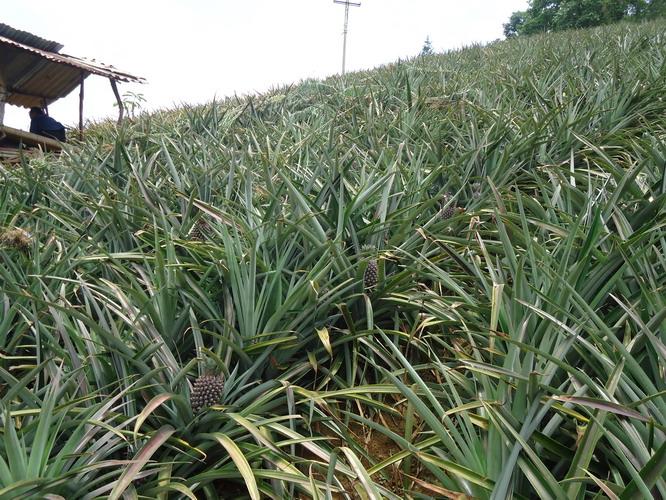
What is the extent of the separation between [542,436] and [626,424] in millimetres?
176

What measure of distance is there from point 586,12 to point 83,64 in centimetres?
3298

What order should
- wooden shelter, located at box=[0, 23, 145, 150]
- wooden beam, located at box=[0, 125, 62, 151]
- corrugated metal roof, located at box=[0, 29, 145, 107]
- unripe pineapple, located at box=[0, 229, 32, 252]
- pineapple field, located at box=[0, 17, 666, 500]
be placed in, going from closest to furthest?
pineapple field, located at box=[0, 17, 666, 500] < unripe pineapple, located at box=[0, 229, 32, 252] < wooden beam, located at box=[0, 125, 62, 151] < wooden shelter, located at box=[0, 23, 145, 150] < corrugated metal roof, located at box=[0, 29, 145, 107]

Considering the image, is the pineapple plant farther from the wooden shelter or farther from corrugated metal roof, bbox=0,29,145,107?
corrugated metal roof, bbox=0,29,145,107

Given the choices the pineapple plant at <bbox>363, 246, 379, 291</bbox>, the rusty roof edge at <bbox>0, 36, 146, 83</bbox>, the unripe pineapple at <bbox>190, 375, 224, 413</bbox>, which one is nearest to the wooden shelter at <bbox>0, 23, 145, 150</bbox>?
the rusty roof edge at <bbox>0, 36, 146, 83</bbox>

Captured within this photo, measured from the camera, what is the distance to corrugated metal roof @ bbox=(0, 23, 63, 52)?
737 cm

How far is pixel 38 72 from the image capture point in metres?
8.37

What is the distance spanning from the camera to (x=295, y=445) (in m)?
1.34

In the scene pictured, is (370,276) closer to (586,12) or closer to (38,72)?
(38,72)

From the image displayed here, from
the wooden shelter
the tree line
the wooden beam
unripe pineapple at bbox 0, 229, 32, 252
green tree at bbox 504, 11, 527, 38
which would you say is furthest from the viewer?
green tree at bbox 504, 11, 527, 38

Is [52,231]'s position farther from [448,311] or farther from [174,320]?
[448,311]

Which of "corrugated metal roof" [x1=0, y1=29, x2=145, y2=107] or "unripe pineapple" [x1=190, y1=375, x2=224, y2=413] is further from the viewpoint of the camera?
"corrugated metal roof" [x1=0, y1=29, x2=145, y2=107]

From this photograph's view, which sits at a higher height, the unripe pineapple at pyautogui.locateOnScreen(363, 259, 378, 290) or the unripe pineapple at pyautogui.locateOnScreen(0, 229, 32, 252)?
the unripe pineapple at pyautogui.locateOnScreen(0, 229, 32, 252)

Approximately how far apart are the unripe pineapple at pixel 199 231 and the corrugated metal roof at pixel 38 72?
701 centimetres

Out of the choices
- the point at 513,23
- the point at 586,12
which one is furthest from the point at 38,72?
the point at 513,23
